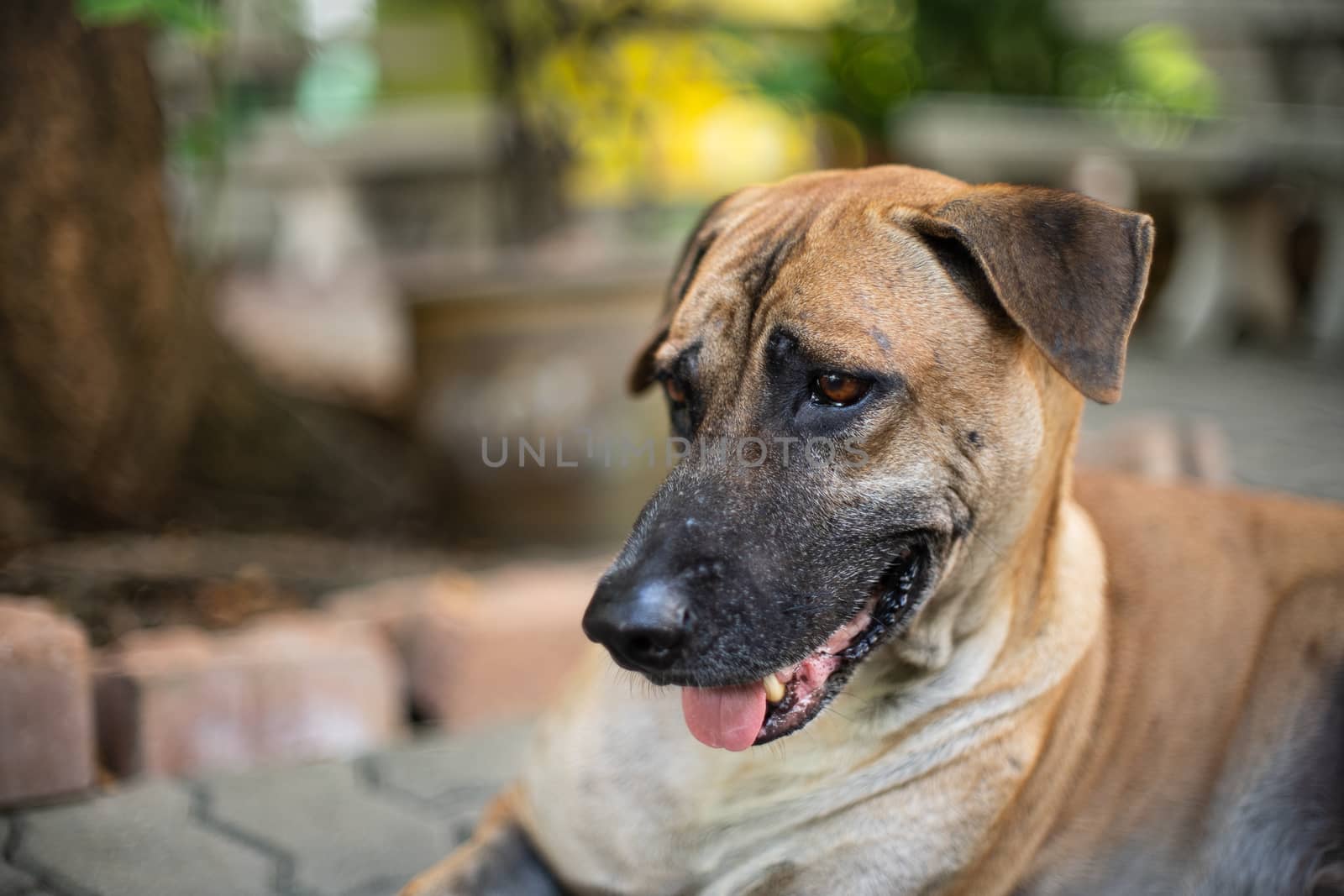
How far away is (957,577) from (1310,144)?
966 centimetres

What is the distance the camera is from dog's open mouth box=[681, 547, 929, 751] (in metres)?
2.15

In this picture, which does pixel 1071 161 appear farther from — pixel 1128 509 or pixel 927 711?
pixel 927 711

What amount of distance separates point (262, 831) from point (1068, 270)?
2.32m

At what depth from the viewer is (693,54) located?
20.9 feet

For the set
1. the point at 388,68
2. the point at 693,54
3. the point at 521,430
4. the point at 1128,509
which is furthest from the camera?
the point at 388,68

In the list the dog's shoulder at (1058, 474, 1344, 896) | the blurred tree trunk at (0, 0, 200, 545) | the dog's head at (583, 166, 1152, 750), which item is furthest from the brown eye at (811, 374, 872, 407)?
the blurred tree trunk at (0, 0, 200, 545)

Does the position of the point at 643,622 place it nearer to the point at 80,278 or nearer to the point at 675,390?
the point at 675,390

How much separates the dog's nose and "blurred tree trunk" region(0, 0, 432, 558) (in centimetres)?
278

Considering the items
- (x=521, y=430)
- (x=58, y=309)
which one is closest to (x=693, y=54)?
(x=521, y=430)

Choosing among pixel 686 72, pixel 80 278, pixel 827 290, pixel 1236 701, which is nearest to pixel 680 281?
pixel 827 290

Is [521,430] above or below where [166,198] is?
below

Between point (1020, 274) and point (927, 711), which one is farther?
point (927, 711)

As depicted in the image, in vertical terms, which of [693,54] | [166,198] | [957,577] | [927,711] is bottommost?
[927,711]

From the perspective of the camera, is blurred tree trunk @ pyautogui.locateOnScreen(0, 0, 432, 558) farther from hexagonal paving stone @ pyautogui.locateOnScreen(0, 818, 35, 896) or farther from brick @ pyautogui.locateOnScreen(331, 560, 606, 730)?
hexagonal paving stone @ pyautogui.locateOnScreen(0, 818, 35, 896)
